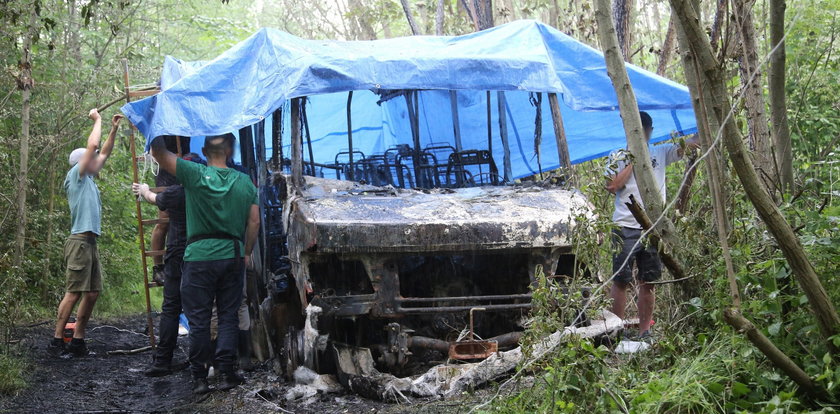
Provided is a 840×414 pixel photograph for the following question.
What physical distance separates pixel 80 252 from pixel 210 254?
2629 mm

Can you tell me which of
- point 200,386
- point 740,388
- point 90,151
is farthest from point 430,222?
point 90,151

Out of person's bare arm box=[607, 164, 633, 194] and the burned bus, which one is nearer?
the burned bus

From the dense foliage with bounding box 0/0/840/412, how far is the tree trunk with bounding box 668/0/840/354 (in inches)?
11.4

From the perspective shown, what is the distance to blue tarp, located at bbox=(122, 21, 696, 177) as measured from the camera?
22.3ft

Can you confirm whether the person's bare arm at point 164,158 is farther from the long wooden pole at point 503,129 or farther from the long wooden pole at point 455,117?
the long wooden pole at point 503,129

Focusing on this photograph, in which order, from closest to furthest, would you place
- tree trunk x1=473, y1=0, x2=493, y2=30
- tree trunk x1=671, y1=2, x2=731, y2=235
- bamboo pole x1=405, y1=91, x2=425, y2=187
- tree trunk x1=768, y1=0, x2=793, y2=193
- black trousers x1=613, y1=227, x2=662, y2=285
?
tree trunk x1=671, y1=2, x2=731, y2=235 → tree trunk x1=768, y1=0, x2=793, y2=193 → black trousers x1=613, y1=227, x2=662, y2=285 → bamboo pole x1=405, y1=91, x2=425, y2=187 → tree trunk x1=473, y1=0, x2=493, y2=30

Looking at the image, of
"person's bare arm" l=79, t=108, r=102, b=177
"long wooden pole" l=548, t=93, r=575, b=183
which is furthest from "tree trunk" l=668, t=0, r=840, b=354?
"person's bare arm" l=79, t=108, r=102, b=177

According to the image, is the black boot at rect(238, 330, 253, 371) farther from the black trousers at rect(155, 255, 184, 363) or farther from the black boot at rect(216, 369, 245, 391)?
the black boot at rect(216, 369, 245, 391)

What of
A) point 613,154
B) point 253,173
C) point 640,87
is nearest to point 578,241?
point 613,154

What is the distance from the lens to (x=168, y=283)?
7262 mm

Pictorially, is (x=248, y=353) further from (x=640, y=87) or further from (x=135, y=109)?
(x=640, y=87)

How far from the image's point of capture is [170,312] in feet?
23.4

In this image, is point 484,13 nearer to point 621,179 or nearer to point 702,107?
point 621,179

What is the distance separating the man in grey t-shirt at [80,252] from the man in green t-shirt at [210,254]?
2113 millimetres
